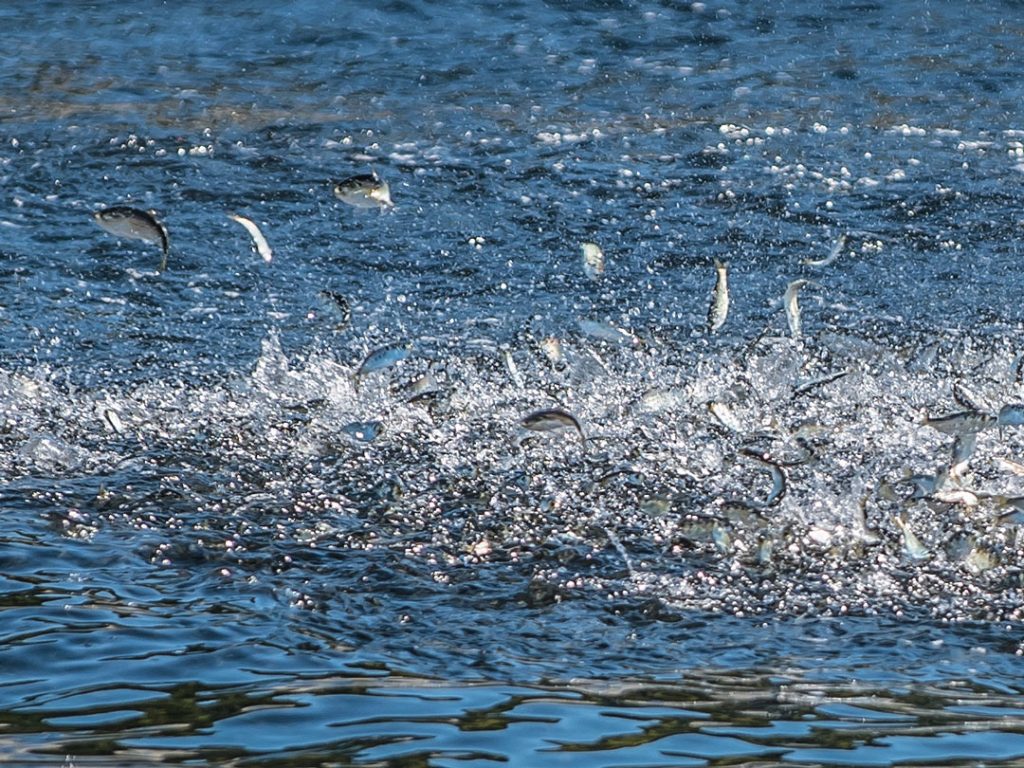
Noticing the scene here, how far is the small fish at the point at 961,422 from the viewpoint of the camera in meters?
5.07

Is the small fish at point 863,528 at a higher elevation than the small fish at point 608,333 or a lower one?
lower

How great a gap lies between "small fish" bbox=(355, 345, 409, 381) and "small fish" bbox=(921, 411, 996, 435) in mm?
1851

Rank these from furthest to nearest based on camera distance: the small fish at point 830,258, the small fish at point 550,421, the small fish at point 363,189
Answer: the small fish at point 830,258, the small fish at point 363,189, the small fish at point 550,421

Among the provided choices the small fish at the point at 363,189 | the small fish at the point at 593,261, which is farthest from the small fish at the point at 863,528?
the small fish at the point at 593,261

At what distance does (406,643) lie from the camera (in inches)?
151

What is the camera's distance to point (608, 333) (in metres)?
6.46

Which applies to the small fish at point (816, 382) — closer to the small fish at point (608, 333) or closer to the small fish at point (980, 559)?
the small fish at point (608, 333)

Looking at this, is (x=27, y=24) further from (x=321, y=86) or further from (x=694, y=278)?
(x=694, y=278)

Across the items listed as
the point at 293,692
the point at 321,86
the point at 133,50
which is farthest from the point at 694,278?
the point at 133,50

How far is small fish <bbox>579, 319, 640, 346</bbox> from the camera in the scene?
21.0 ft

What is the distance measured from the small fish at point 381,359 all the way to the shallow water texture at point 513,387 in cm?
3

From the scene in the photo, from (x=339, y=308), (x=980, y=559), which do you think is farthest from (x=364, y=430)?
(x=980, y=559)

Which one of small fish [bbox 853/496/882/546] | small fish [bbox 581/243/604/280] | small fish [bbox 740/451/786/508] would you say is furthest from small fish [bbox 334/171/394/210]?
small fish [bbox 853/496/882/546]

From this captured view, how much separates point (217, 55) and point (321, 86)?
100 centimetres
